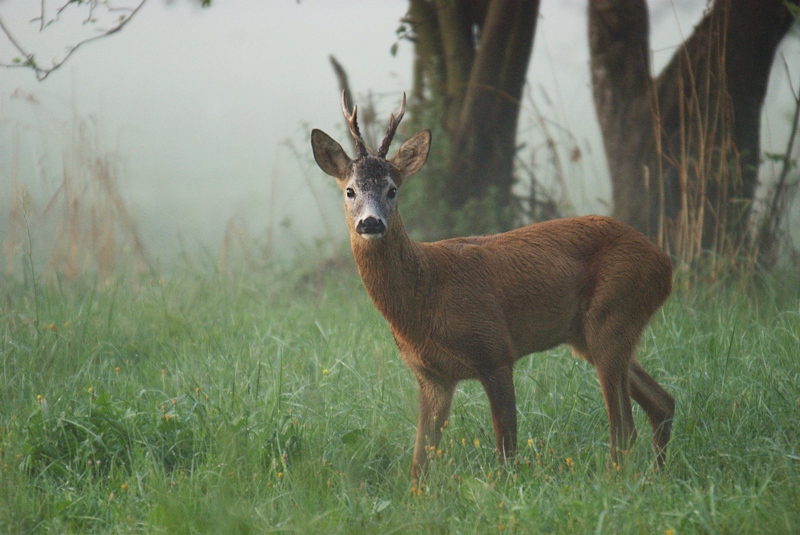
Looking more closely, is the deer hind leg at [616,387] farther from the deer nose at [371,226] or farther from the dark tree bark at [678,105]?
the dark tree bark at [678,105]

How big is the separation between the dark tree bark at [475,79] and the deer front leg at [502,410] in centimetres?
449

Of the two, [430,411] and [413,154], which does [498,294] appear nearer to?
[430,411]

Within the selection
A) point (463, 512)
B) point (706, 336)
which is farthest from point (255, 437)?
point (706, 336)

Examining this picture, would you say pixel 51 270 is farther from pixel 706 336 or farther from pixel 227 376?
pixel 706 336

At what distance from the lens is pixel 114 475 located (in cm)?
402

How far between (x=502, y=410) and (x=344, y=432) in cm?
86

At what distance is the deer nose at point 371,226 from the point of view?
379cm

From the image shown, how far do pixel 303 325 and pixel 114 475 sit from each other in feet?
8.65

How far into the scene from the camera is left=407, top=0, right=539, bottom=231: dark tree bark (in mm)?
8547

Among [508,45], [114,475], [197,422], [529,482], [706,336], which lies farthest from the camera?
[508,45]

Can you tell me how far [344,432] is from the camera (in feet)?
14.6

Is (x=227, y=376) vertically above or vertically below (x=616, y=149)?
below

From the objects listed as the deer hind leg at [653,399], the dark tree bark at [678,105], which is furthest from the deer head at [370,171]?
the dark tree bark at [678,105]

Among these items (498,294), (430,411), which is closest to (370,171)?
(498,294)
